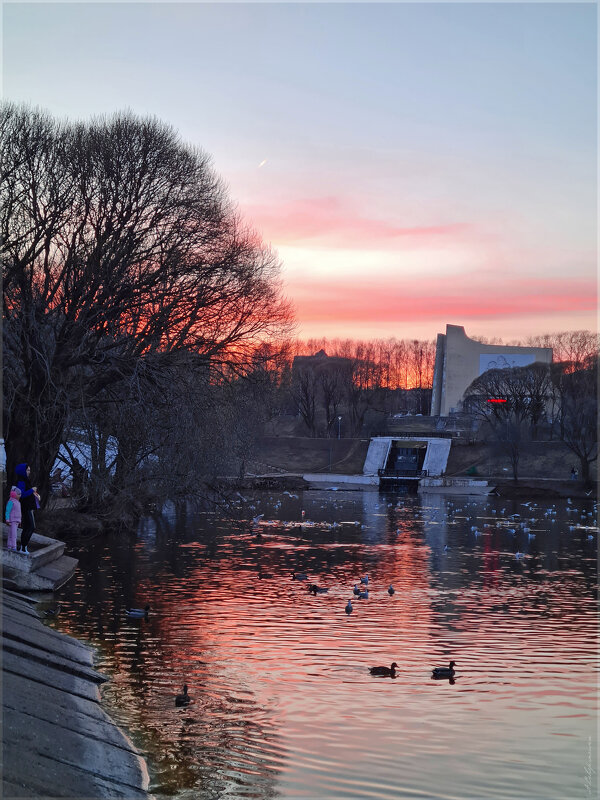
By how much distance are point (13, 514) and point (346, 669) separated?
8.91 m

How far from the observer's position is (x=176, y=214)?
1112 inches

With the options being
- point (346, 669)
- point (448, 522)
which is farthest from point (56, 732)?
point (448, 522)

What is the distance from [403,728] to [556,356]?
4704 inches

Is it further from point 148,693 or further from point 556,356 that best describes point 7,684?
point 556,356

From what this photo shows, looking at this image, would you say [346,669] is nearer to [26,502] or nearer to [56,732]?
[56,732]

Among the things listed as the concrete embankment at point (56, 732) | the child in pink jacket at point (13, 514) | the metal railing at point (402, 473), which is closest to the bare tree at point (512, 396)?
the metal railing at point (402, 473)

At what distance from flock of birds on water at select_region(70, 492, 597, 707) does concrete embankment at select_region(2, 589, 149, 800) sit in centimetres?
164

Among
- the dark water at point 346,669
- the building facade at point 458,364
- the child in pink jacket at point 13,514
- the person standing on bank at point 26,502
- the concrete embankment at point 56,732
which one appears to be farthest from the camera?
the building facade at point 458,364

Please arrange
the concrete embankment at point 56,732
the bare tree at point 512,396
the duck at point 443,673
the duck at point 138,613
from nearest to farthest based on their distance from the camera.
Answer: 1. the concrete embankment at point 56,732
2. the duck at point 443,673
3. the duck at point 138,613
4. the bare tree at point 512,396

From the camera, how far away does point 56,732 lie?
10156 mm

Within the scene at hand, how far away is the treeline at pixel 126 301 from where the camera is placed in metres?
25.8

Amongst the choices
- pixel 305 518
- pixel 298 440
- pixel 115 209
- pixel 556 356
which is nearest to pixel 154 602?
pixel 115 209

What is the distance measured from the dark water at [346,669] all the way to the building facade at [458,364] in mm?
88428

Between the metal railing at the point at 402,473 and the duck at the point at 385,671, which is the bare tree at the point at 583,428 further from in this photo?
the duck at the point at 385,671
